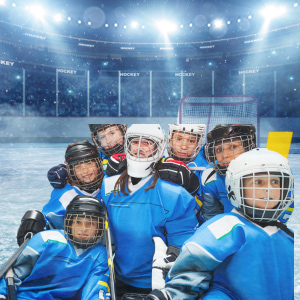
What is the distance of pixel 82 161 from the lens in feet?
5.70

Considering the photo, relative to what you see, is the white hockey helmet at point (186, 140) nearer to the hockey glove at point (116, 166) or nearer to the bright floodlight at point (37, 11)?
the hockey glove at point (116, 166)

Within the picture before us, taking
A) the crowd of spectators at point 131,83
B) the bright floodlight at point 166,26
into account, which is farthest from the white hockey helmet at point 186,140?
the bright floodlight at point 166,26

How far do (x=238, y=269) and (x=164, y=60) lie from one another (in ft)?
57.1

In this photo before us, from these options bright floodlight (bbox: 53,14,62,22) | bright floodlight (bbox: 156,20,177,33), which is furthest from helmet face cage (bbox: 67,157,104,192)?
bright floodlight (bbox: 156,20,177,33)

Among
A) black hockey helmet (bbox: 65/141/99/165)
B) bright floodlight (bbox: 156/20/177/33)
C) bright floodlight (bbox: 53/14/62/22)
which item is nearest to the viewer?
black hockey helmet (bbox: 65/141/99/165)

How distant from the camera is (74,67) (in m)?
16.6

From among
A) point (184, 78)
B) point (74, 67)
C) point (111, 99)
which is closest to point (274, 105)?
point (184, 78)

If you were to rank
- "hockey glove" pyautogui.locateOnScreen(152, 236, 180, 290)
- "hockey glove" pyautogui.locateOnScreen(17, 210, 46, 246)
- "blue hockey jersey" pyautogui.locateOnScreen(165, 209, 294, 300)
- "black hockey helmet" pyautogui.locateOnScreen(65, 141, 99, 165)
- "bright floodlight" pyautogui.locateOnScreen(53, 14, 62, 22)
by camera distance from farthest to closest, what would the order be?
"bright floodlight" pyautogui.locateOnScreen(53, 14, 62, 22)
"black hockey helmet" pyautogui.locateOnScreen(65, 141, 99, 165)
"hockey glove" pyautogui.locateOnScreen(17, 210, 46, 246)
"hockey glove" pyautogui.locateOnScreen(152, 236, 180, 290)
"blue hockey jersey" pyautogui.locateOnScreen(165, 209, 294, 300)

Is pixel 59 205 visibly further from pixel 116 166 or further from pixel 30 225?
pixel 116 166

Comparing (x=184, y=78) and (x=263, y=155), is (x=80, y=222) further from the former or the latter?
(x=184, y=78)

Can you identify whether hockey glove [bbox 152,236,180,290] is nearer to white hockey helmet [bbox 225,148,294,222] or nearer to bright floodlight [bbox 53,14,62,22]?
white hockey helmet [bbox 225,148,294,222]

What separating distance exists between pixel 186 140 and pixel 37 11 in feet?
53.9

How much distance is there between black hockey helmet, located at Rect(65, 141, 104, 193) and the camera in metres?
1.75

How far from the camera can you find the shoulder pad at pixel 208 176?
65.1 inches
